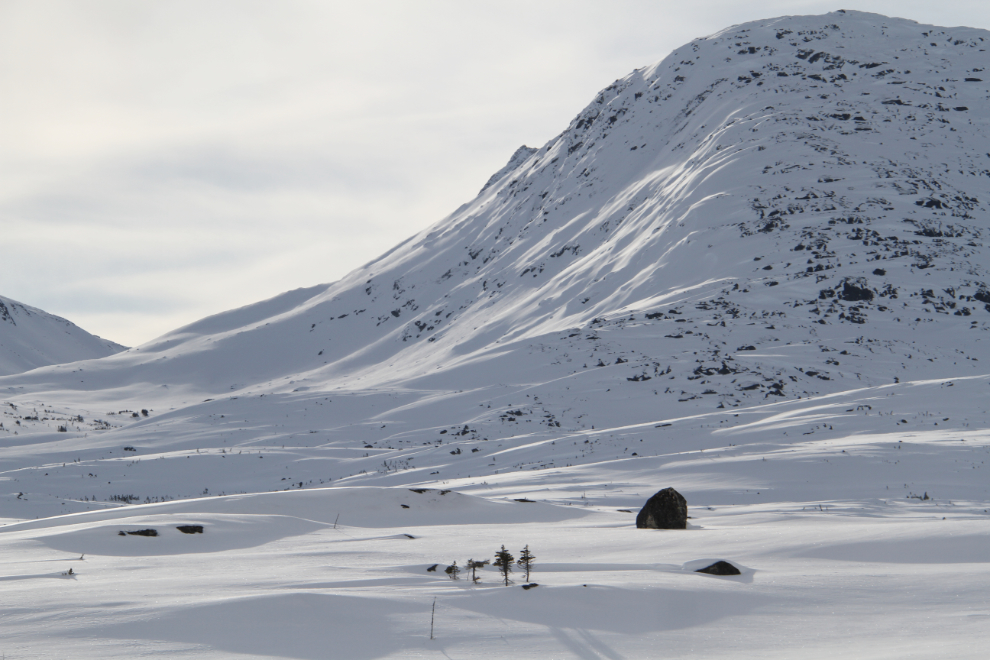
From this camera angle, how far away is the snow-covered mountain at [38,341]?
106688 millimetres

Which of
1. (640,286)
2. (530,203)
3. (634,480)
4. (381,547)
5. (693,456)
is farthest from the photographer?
(530,203)

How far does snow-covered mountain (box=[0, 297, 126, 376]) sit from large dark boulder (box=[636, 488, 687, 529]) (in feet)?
364

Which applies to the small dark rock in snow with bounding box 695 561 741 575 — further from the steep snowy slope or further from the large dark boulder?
the steep snowy slope

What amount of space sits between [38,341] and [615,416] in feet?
403

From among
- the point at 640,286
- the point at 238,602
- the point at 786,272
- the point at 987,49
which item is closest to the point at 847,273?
the point at 786,272

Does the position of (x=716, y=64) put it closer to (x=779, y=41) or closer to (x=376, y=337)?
(x=779, y=41)

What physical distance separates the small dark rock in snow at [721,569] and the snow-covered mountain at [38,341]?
372 feet

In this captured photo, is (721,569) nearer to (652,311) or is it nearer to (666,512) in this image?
(666,512)

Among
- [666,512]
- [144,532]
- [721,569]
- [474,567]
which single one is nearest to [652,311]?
[666,512]

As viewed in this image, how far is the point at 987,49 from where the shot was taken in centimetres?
6844

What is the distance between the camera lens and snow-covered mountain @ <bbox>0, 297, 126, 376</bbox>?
4200 inches

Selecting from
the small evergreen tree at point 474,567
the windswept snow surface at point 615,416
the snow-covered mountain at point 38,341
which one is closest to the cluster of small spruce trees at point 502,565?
the small evergreen tree at point 474,567

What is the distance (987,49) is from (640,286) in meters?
50.9

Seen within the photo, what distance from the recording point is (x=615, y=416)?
2744 cm
